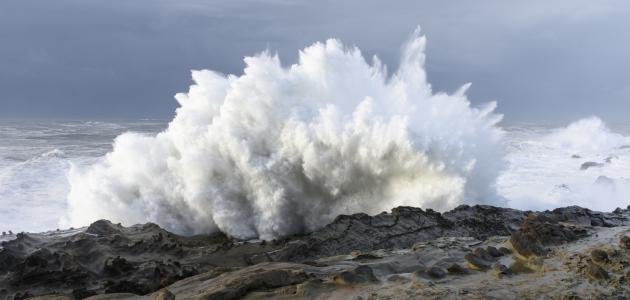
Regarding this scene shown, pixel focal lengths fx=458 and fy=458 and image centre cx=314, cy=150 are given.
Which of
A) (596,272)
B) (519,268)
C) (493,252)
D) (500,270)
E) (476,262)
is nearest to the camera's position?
(596,272)

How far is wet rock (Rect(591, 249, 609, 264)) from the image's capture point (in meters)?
4.55

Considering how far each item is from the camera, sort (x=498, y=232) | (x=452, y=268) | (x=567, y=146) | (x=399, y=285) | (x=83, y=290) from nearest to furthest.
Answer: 1. (x=399, y=285)
2. (x=452, y=268)
3. (x=83, y=290)
4. (x=498, y=232)
5. (x=567, y=146)

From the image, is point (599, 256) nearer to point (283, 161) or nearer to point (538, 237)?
point (538, 237)

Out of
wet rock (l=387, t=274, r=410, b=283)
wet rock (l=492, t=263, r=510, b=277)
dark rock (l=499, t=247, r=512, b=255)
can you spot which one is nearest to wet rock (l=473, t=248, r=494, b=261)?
dark rock (l=499, t=247, r=512, b=255)

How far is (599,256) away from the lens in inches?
181

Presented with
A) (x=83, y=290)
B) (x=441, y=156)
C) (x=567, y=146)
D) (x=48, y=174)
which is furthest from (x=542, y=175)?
(x=48, y=174)

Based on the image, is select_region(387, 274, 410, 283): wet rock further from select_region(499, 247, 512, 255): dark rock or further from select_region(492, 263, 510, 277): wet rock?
select_region(499, 247, 512, 255): dark rock

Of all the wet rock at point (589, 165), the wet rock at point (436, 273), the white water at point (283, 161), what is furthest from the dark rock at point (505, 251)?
the wet rock at point (589, 165)

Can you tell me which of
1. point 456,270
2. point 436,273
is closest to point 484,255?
point 456,270

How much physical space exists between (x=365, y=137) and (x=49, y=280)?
5915 mm

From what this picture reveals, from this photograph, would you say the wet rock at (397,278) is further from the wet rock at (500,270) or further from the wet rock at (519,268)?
→ the wet rock at (519,268)

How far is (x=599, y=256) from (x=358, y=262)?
2445 mm

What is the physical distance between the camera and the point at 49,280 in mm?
5484

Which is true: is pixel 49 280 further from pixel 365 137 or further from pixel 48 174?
pixel 48 174
